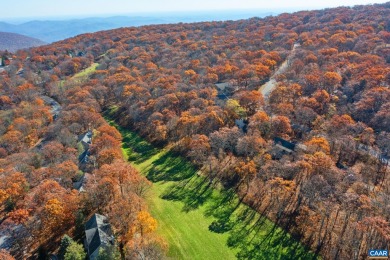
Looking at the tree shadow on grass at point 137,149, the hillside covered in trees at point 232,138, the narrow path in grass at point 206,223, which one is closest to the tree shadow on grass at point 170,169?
the narrow path in grass at point 206,223

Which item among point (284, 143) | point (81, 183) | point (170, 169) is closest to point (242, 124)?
point (284, 143)

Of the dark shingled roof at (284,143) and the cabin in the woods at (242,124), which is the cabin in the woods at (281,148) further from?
the cabin in the woods at (242,124)

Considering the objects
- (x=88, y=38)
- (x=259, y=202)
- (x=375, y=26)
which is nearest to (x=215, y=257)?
(x=259, y=202)

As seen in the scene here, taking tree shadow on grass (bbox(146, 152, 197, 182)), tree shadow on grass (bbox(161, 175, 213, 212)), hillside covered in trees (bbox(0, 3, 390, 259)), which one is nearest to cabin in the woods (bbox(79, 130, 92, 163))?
hillside covered in trees (bbox(0, 3, 390, 259))

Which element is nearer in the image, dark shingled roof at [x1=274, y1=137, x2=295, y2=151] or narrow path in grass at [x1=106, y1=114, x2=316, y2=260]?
narrow path in grass at [x1=106, y1=114, x2=316, y2=260]

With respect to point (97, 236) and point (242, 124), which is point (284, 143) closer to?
point (242, 124)

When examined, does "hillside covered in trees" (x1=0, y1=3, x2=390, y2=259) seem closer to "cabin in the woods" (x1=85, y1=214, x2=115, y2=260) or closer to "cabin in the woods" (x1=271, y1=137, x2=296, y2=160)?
"cabin in the woods" (x1=271, y1=137, x2=296, y2=160)
